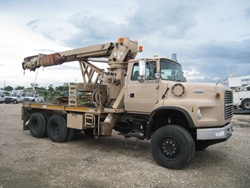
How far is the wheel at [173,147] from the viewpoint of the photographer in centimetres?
541

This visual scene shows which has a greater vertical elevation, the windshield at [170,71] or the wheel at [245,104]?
the windshield at [170,71]

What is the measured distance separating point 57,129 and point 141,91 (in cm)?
374

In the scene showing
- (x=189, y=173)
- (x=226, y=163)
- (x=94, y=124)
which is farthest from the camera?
(x=94, y=124)

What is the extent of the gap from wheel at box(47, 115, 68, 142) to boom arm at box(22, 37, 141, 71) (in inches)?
88.6

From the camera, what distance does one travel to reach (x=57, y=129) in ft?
28.1

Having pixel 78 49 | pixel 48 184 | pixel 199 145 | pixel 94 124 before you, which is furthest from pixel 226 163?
pixel 78 49

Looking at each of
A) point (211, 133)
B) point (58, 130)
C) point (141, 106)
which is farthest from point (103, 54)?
point (211, 133)

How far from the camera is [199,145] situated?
6.66 metres

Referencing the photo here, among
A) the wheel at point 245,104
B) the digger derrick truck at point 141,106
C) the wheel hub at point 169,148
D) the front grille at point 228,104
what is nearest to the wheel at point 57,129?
the digger derrick truck at point 141,106

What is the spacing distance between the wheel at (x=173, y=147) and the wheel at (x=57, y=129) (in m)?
3.60

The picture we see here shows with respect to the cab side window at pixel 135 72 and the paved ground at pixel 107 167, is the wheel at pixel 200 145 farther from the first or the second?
the cab side window at pixel 135 72

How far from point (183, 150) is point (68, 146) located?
3941 mm

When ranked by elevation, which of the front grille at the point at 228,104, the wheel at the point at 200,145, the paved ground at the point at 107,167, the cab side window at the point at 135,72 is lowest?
the paved ground at the point at 107,167

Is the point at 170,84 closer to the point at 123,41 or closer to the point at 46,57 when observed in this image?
the point at 123,41
